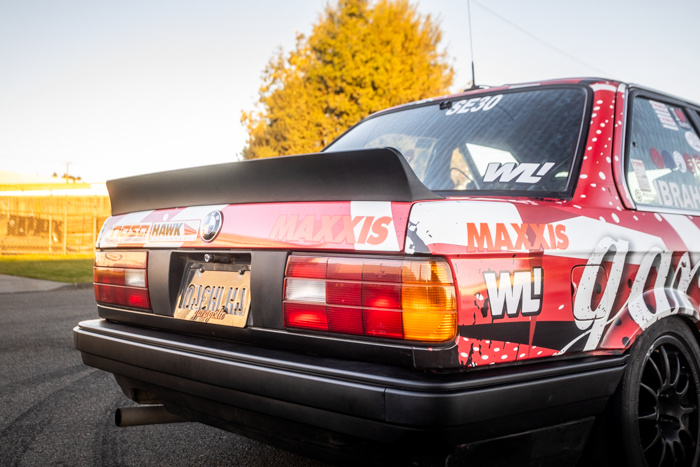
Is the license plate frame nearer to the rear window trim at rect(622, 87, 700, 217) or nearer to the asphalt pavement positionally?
the asphalt pavement

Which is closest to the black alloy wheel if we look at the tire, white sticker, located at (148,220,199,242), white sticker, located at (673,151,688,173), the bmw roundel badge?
the tire

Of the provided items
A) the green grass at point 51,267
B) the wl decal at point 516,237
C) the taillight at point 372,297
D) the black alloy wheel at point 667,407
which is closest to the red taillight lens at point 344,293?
the taillight at point 372,297

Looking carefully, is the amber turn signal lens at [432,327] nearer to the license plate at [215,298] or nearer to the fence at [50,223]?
the license plate at [215,298]

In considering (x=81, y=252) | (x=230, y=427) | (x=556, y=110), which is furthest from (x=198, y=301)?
(x=81, y=252)

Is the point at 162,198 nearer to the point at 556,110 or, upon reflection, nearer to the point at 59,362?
the point at 556,110

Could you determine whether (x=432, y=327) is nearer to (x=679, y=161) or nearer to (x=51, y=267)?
(x=679, y=161)

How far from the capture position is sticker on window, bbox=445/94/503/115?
2.78 meters

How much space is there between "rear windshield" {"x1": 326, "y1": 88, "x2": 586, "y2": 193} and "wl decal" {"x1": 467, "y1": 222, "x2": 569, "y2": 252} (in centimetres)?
30

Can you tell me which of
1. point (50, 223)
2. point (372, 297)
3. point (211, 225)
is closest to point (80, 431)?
point (211, 225)

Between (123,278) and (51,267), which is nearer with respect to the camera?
(123,278)

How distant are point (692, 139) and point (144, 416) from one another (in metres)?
2.93

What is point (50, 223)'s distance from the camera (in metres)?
18.0

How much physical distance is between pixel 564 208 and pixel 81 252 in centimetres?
1933

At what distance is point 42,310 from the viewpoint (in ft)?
25.6
